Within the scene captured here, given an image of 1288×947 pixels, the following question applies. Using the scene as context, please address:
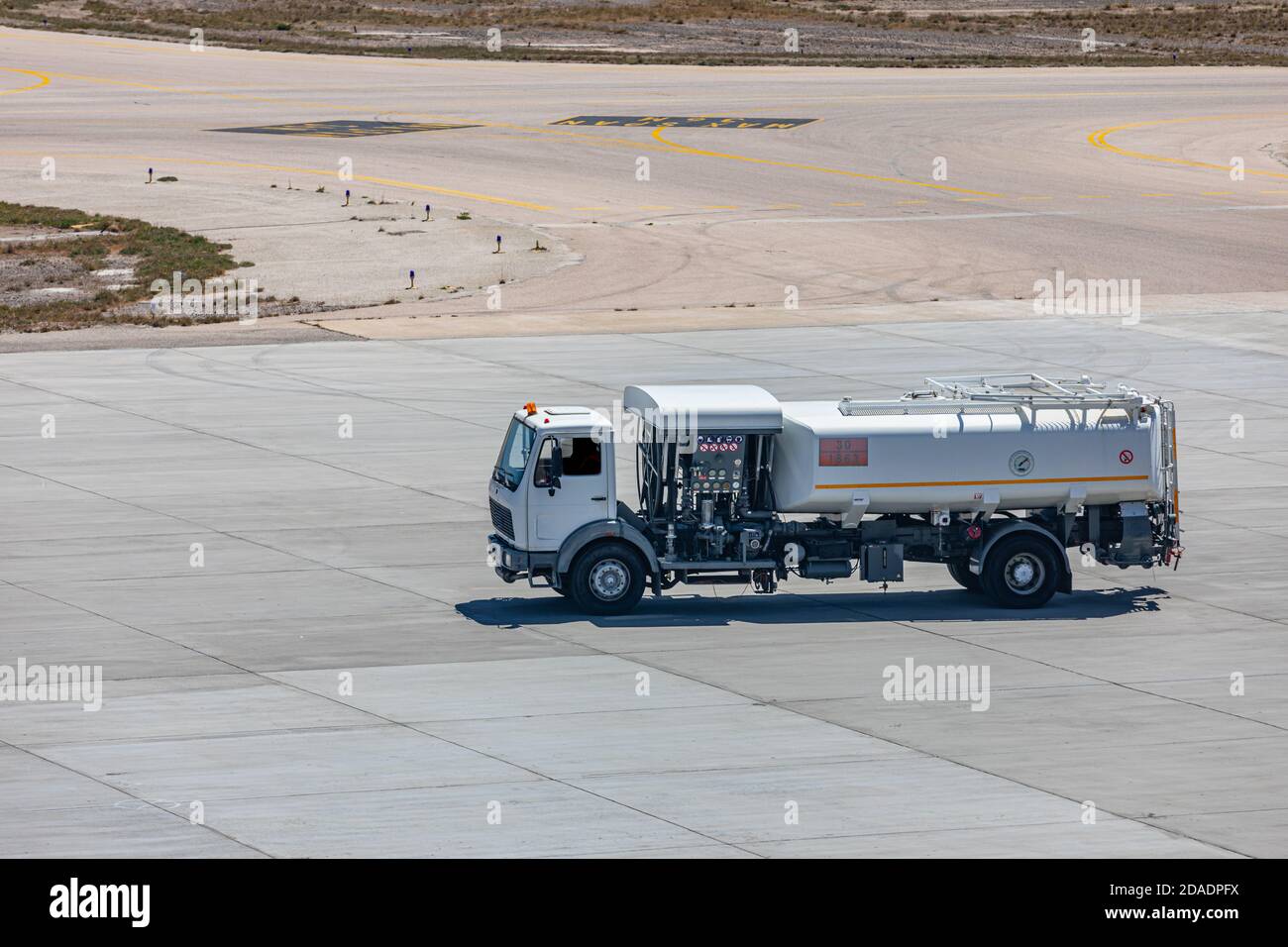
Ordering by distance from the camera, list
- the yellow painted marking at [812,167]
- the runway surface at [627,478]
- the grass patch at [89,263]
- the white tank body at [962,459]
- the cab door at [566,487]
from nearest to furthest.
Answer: the runway surface at [627,478] → the white tank body at [962,459] → the cab door at [566,487] → the grass patch at [89,263] → the yellow painted marking at [812,167]

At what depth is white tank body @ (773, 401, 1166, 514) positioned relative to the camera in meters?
25.2

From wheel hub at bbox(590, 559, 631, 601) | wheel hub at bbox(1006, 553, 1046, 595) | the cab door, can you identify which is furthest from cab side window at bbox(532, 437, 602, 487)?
wheel hub at bbox(1006, 553, 1046, 595)

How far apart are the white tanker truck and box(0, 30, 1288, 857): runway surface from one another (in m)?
0.72

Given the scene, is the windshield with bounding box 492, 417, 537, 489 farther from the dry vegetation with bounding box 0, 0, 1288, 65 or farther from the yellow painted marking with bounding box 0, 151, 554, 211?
the dry vegetation with bounding box 0, 0, 1288, 65

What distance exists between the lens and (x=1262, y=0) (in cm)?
15275

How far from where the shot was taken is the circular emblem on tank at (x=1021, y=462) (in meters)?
25.5

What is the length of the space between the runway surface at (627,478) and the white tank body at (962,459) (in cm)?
161

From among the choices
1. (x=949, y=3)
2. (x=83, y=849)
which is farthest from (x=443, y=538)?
(x=949, y=3)

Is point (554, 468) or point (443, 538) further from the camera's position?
point (443, 538)

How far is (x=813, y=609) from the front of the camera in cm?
2584

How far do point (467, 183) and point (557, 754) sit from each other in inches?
1955

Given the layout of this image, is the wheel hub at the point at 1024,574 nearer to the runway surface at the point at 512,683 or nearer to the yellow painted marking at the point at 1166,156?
the runway surface at the point at 512,683

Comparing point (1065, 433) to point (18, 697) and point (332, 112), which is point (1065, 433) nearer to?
point (18, 697)

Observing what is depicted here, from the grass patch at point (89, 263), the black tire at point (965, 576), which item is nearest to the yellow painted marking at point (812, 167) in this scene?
the grass patch at point (89, 263)
